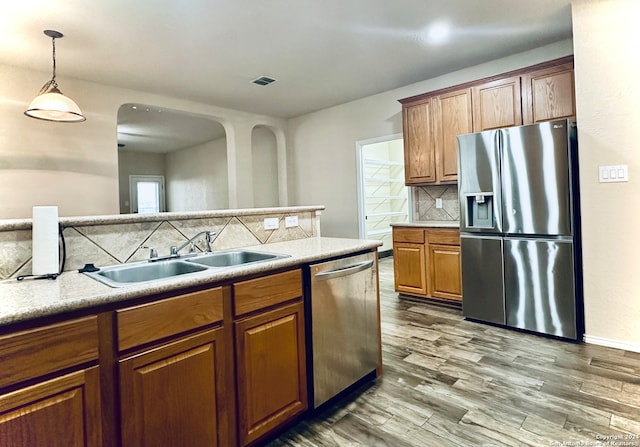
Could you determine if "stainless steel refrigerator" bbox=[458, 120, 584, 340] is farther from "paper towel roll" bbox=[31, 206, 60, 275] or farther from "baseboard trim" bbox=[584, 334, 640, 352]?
"paper towel roll" bbox=[31, 206, 60, 275]

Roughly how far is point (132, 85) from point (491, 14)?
160 inches

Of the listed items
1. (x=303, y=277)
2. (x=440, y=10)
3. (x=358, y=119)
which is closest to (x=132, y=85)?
(x=358, y=119)

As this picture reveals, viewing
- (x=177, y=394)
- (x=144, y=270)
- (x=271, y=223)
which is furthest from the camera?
(x=271, y=223)

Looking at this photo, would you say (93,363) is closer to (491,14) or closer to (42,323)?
(42,323)

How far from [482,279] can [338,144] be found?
10.5 ft

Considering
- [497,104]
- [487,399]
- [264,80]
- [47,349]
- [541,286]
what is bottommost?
[487,399]

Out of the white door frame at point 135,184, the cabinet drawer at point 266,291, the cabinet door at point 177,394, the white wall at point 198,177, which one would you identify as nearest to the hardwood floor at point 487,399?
the cabinet door at point 177,394

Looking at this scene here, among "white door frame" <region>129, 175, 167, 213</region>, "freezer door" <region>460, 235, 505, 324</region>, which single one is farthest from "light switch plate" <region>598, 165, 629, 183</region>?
"white door frame" <region>129, 175, 167, 213</region>

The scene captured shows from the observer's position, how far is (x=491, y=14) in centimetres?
294

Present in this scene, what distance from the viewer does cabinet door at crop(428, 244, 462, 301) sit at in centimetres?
356

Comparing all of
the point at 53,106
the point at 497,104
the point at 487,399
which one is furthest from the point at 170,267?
the point at 497,104

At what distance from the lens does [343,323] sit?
6.34 feet

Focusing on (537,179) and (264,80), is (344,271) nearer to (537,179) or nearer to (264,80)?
(537,179)

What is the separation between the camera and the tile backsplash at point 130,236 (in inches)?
57.6
